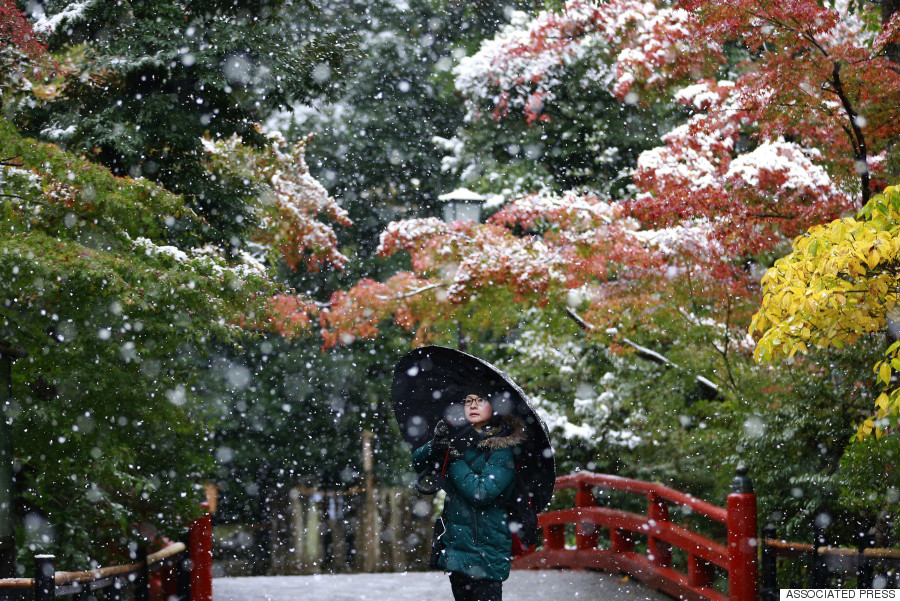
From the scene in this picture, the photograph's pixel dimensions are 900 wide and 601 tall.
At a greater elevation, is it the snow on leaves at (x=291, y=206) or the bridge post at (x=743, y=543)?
the snow on leaves at (x=291, y=206)

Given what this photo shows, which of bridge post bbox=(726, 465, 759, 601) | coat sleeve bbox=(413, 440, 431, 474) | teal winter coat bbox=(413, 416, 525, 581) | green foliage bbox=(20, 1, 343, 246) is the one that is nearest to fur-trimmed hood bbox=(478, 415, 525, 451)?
teal winter coat bbox=(413, 416, 525, 581)

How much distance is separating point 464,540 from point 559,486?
17.9 ft

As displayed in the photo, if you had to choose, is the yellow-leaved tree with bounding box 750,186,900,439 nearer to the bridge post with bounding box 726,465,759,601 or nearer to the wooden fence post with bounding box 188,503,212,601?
the bridge post with bounding box 726,465,759,601

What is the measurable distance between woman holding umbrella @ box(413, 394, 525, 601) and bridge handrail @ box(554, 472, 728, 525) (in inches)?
115

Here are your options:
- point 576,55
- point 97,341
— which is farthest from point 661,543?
point 576,55

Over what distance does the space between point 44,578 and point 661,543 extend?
5.44 meters

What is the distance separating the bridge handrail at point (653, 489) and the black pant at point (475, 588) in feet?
9.36

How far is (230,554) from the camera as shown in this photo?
18250mm

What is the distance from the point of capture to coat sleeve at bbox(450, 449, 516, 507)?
4684mm

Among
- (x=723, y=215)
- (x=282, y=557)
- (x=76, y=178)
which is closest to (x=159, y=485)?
(x=76, y=178)

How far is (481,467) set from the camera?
4754 mm

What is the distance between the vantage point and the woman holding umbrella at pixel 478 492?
186 inches

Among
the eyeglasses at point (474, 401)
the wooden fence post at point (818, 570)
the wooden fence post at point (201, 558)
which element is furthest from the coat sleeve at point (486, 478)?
the wooden fence post at point (201, 558)

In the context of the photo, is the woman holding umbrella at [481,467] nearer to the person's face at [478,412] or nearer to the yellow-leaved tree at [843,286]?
the person's face at [478,412]
